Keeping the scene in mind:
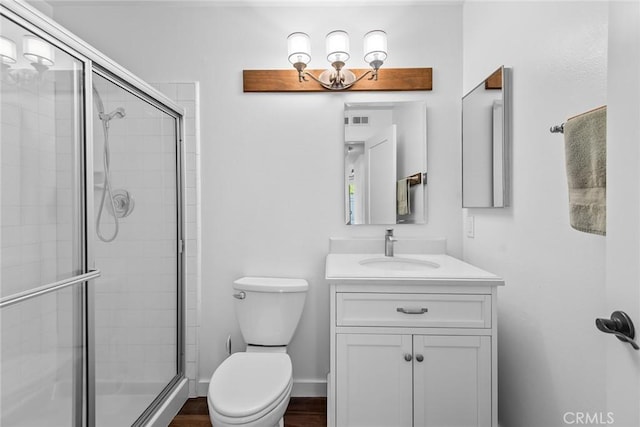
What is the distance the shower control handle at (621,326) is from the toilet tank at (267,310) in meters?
1.41

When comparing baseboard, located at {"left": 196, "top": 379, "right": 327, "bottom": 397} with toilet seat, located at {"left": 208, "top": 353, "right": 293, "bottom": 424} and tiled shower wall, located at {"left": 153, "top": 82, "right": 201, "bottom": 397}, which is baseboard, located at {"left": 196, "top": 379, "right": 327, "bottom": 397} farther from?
toilet seat, located at {"left": 208, "top": 353, "right": 293, "bottom": 424}

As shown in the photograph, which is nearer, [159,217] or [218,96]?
[159,217]

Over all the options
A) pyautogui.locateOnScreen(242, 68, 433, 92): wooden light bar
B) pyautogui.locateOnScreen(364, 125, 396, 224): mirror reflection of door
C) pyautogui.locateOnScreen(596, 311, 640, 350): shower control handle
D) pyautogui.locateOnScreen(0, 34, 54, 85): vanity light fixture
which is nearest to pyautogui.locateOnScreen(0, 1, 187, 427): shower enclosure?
pyautogui.locateOnScreen(0, 34, 54, 85): vanity light fixture

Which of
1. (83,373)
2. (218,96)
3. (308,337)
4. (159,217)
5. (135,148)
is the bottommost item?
(308,337)

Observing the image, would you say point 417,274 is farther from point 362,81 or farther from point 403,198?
point 362,81

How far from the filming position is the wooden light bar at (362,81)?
2.05m

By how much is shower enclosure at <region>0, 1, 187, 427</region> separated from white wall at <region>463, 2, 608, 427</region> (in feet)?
5.45

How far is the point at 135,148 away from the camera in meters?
1.62

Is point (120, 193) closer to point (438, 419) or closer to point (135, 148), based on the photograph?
point (135, 148)

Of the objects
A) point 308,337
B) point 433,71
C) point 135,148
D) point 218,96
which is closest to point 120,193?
point 135,148

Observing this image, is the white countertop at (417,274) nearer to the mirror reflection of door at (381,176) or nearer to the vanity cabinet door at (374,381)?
the vanity cabinet door at (374,381)

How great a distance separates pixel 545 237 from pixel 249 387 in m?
1.30

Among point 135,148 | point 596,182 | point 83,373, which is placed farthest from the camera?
point 135,148

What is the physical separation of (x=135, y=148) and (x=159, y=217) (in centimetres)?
38
